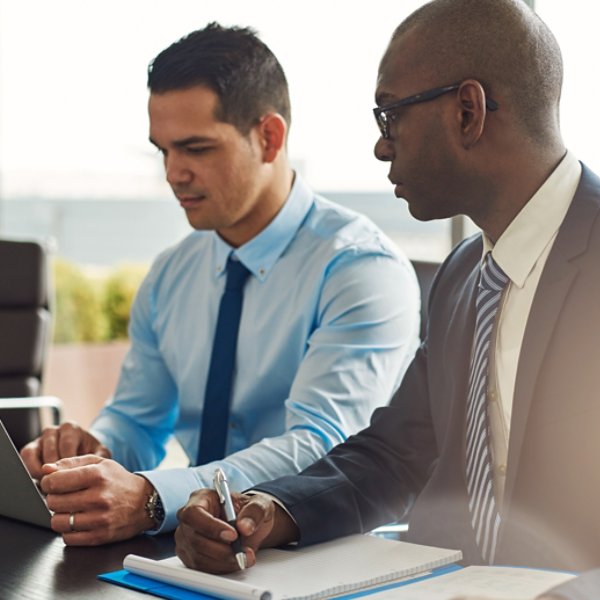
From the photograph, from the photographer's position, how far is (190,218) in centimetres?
230

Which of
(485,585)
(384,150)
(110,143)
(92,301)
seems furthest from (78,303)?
(485,585)

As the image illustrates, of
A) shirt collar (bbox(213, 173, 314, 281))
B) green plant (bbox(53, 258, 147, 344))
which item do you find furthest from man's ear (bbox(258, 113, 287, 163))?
green plant (bbox(53, 258, 147, 344))

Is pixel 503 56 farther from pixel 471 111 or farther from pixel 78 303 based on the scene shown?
pixel 78 303

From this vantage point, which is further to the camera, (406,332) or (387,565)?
(406,332)

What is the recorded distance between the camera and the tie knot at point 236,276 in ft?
7.52

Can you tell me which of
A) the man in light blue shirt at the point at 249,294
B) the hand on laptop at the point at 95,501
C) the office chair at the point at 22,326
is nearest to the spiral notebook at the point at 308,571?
the hand on laptop at the point at 95,501

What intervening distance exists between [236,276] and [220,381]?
0.25 meters

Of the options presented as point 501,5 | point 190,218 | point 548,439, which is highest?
point 501,5

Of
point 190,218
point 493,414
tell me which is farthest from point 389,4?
point 493,414

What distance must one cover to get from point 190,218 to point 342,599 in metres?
1.31

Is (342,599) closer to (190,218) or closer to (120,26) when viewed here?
(190,218)

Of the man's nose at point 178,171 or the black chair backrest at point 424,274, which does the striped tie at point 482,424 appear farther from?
the man's nose at point 178,171

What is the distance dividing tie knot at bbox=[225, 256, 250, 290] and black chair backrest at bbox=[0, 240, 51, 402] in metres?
1.04

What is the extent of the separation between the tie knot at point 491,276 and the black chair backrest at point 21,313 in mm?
1851
